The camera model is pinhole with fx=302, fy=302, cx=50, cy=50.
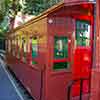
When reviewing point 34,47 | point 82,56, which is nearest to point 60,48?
point 82,56

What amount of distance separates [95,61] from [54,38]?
3409 mm

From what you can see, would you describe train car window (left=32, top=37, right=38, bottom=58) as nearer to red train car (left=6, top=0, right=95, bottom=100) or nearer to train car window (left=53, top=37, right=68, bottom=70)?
red train car (left=6, top=0, right=95, bottom=100)

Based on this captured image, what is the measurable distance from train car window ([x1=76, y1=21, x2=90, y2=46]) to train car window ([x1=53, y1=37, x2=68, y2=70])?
301mm

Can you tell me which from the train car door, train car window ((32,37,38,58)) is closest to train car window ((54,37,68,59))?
the train car door

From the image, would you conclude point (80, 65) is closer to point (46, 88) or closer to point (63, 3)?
point (46, 88)

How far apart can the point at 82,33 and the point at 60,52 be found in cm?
67

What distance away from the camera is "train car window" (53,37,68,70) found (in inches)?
272

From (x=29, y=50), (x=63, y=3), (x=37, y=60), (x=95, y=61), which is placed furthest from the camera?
(x=29, y=50)

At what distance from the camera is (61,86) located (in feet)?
21.9

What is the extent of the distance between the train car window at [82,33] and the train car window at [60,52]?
0.99 ft

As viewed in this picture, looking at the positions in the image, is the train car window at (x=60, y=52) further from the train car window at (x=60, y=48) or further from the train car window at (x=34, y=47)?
the train car window at (x=34, y=47)

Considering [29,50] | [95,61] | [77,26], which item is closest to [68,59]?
[77,26]

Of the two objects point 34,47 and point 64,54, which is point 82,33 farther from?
point 34,47

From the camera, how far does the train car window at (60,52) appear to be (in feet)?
22.6
